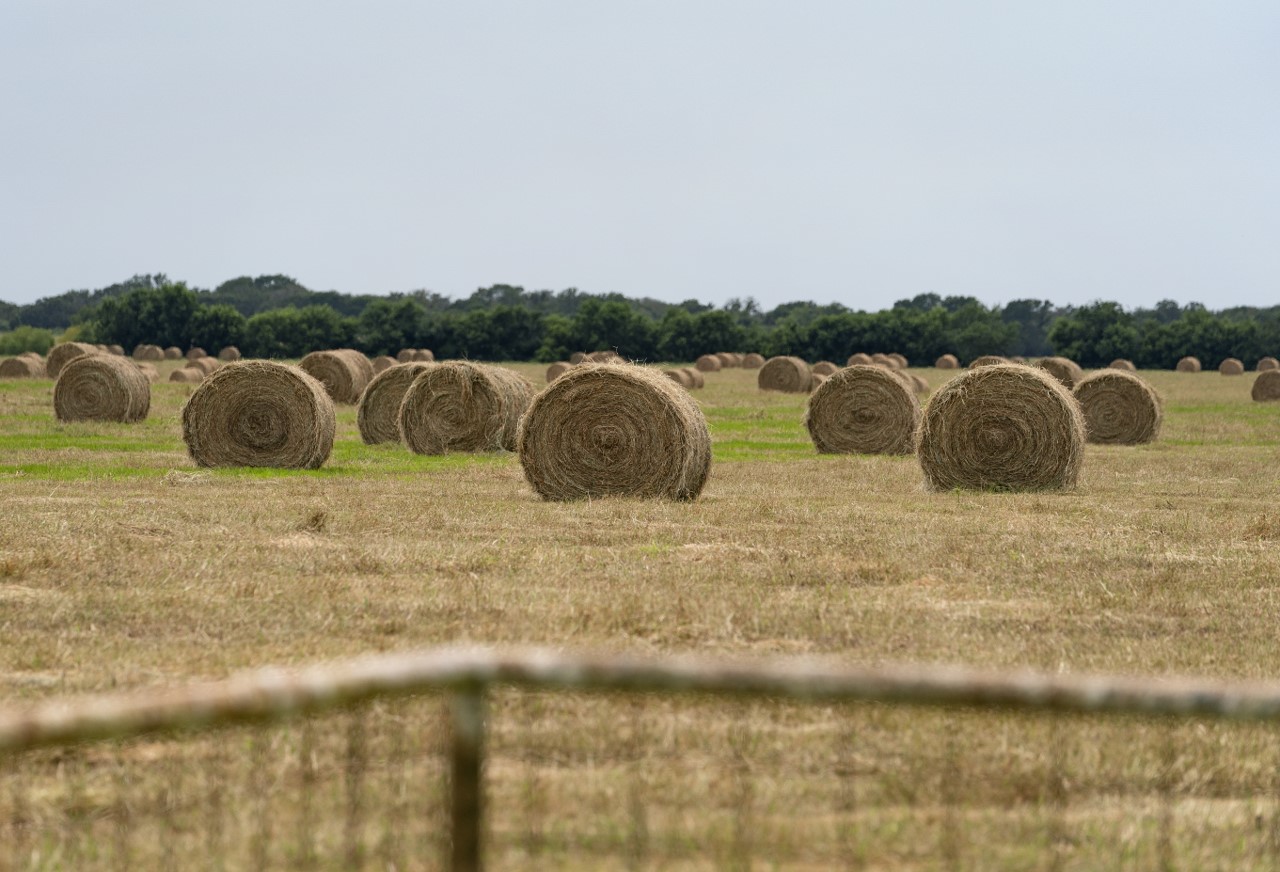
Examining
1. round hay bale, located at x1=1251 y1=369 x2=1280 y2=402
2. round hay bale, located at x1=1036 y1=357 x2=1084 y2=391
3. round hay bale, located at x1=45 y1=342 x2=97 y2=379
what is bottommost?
round hay bale, located at x1=1251 y1=369 x2=1280 y2=402

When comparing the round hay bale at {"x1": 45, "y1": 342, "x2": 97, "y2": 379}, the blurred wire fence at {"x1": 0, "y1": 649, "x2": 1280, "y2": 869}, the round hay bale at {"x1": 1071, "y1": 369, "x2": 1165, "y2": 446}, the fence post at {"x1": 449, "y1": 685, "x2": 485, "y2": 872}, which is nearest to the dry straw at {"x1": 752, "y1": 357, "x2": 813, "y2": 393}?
the round hay bale at {"x1": 1071, "y1": 369, "x2": 1165, "y2": 446}

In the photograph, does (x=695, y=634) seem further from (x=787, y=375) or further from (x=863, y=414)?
(x=787, y=375)

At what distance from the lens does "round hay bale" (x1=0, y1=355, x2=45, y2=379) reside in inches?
1925

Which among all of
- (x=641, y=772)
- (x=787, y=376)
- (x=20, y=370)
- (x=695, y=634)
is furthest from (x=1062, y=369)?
(x=641, y=772)

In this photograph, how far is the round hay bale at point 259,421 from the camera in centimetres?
2238

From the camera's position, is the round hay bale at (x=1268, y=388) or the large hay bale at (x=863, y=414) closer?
the large hay bale at (x=863, y=414)

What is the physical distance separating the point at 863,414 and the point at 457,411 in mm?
6601

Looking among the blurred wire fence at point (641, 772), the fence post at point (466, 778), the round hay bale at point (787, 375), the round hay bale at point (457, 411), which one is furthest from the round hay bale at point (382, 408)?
the fence post at point (466, 778)

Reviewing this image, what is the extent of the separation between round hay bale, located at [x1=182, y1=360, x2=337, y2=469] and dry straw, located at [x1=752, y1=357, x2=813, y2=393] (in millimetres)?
28764

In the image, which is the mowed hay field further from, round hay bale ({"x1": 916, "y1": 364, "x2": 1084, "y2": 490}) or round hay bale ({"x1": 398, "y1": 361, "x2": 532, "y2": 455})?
round hay bale ({"x1": 398, "y1": 361, "x2": 532, "y2": 455})

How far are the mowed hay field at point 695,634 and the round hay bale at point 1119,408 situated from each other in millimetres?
10820

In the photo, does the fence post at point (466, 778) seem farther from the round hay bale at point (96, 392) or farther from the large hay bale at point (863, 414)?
the round hay bale at point (96, 392)

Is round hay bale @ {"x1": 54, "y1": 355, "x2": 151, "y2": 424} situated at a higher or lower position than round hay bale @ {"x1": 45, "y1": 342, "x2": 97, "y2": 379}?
lower

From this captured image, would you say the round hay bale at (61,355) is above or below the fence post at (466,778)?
above
